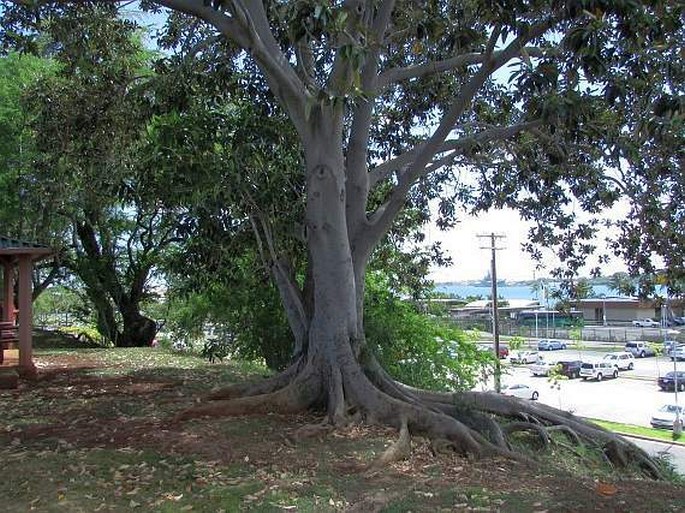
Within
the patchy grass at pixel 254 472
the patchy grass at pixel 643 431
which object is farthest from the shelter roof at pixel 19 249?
the patchy grass at pixel 643 431

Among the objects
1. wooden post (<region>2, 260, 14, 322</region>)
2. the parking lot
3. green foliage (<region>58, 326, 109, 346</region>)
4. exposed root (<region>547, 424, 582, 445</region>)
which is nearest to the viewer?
exposed root (<region>547, 424, 582, 445</region>)

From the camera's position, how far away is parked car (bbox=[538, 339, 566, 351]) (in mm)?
59562

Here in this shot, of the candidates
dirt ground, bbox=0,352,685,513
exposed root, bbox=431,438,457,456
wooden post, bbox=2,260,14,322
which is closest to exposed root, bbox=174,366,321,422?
dirt ground, bbox=0,352,685,513

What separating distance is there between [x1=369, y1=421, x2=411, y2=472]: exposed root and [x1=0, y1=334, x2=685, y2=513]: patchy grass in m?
0.08

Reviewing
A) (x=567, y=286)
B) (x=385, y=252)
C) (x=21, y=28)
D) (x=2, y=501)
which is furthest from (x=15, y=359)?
(x=567, y=286)

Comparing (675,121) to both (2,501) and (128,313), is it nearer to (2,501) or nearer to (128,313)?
(2,501)

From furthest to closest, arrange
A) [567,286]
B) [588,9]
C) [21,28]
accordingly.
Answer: [567,286] < [21,28] < [588,9]

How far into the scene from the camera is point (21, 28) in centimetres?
1020

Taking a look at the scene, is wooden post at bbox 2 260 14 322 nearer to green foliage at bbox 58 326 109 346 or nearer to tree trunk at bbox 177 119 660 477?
tree trunk at bbox 177 119 660 477

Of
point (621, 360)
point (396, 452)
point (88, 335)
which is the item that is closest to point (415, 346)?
point (396, 452)

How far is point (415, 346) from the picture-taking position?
13.8 meters

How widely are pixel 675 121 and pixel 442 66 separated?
3.64m

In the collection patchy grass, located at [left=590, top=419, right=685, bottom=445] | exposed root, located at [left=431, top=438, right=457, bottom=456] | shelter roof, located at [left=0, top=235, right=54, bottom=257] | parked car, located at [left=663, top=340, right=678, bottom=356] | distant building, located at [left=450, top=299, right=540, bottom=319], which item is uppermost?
shelter roof, located at [left=0, top=235, right=54, bottom=257]

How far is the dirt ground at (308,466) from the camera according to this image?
5.34 metres
